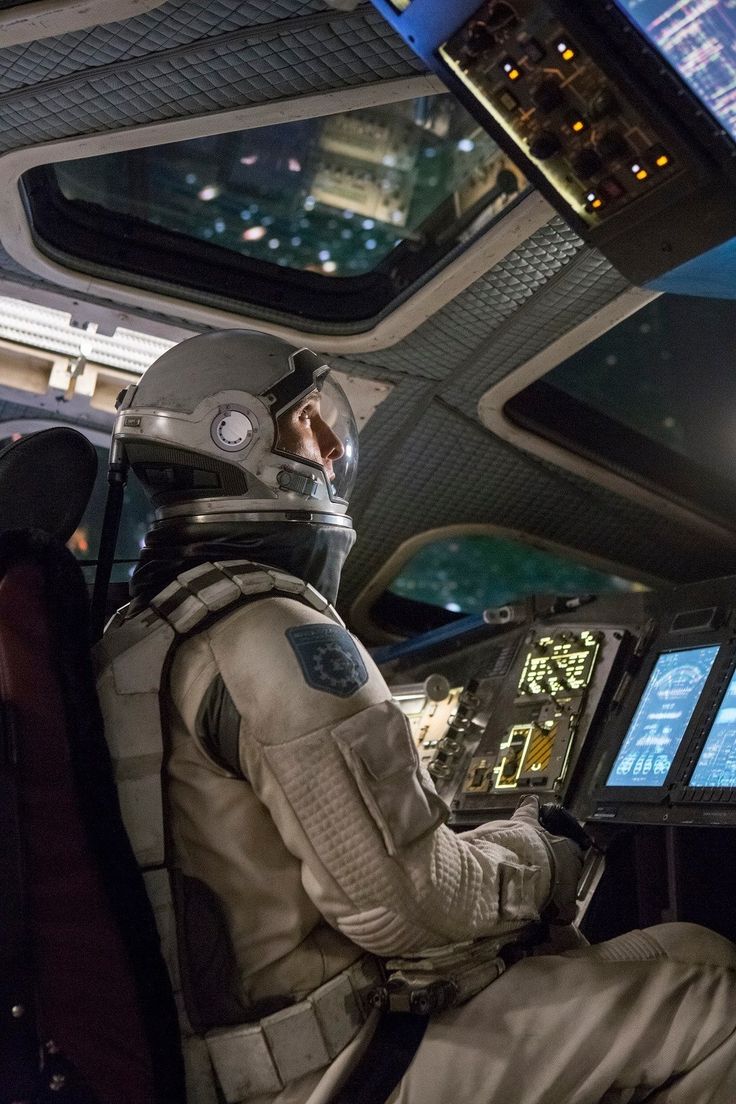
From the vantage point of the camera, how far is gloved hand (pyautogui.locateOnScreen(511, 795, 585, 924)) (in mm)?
1972

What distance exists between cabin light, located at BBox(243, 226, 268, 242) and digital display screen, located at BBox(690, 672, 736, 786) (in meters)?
2.17

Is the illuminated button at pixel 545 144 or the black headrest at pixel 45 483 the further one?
the illuminated button at pixel 545 144

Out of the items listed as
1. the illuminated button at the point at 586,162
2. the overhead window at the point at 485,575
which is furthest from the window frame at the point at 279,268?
the overhead window at the point at 485,575

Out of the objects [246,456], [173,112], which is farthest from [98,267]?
[246,456]

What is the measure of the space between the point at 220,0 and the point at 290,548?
1.02 metres

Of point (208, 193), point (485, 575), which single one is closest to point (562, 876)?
point (208, 193)

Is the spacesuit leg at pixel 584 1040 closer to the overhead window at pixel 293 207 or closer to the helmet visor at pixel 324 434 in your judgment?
the helmet visor at pixel 324 434

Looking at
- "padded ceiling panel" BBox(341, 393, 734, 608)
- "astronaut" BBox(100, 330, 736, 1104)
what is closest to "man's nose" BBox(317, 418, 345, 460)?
"astronaut" BBox(100, 330, 736, 1104)

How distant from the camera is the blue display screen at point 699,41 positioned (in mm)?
1902

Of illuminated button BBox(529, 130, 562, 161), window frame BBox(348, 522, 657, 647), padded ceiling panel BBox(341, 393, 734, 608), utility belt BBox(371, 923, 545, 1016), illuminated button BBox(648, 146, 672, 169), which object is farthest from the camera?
window frame BBox(348, 522, 657, 647)

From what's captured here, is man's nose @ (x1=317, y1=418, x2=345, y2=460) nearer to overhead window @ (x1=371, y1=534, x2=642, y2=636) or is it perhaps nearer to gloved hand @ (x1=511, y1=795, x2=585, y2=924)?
gloved hand @ (x1=511, y1=795, x2=585, y2=924)

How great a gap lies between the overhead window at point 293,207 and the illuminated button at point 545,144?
1.84ft

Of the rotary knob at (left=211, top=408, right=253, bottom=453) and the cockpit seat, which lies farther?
the rotary knob at (left=211, top=408, right=253, bottom=453)

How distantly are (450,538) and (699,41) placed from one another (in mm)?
2264
